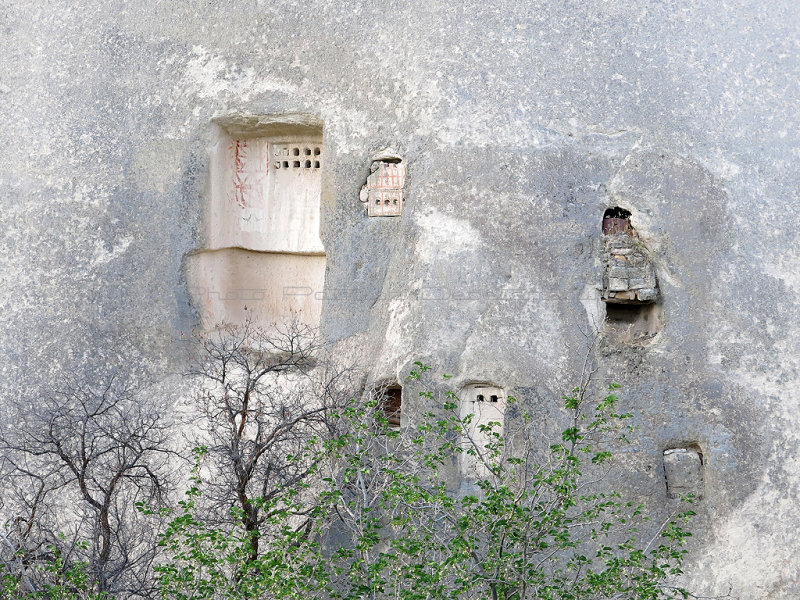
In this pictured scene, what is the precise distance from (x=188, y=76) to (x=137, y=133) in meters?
0.57

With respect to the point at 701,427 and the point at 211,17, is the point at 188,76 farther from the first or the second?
the point at 701,427

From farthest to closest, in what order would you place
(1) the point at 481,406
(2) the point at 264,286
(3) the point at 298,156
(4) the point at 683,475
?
(2) the point at 264,286 → (3) the point at 298,156 → (1) the point at 481,406 → (4) the point at 683,475

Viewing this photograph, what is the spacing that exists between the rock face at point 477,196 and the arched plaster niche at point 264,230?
0.14 ft

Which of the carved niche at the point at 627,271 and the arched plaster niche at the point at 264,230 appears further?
the arched plaster niche at the point at 264,230

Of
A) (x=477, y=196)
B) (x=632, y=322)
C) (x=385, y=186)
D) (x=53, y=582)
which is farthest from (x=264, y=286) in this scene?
(x=53, y=582)

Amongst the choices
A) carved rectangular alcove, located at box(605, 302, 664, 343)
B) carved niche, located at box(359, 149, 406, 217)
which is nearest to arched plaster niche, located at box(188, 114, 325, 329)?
carved niche, located at box(359, 149, 406, 217)

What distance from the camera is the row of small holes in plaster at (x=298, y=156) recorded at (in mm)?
8906

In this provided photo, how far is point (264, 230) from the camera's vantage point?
29.6 ft

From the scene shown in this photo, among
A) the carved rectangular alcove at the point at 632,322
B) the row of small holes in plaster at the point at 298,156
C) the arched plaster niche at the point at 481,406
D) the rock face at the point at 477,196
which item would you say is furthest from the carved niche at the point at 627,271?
the row of small holes in plaster at the point at 298,156

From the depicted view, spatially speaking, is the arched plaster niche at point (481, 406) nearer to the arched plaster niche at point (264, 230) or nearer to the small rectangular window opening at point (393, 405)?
the small rectangular window opening at point (393, 405)

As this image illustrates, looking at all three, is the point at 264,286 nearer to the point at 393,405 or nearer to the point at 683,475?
the point at 393,405

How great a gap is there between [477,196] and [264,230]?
6.76 ft

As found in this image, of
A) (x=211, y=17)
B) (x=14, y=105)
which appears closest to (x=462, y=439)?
(x=211, y=17)

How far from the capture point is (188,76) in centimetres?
848
